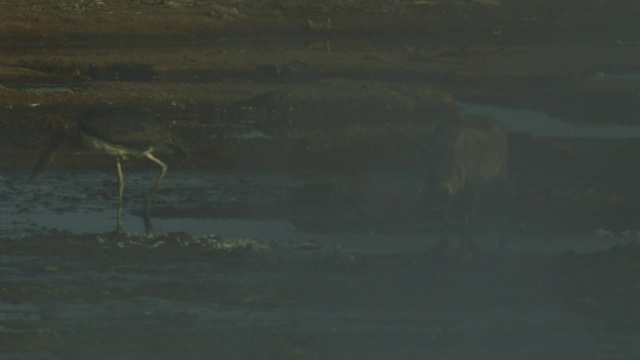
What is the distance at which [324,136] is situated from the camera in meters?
16.7

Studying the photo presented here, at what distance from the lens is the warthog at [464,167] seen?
11.4 metres

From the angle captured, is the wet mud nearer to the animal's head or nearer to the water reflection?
the water reflection

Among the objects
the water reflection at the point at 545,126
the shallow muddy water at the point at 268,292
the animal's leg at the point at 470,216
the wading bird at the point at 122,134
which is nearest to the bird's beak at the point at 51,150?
the wading bird at the point at 122,134

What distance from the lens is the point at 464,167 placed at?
11.6 meters

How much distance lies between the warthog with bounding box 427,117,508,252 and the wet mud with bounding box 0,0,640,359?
243 millimetres

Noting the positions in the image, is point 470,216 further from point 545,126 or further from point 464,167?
point 545,126

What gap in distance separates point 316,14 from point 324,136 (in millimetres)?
18865

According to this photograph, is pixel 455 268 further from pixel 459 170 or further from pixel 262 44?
pixel 262 44

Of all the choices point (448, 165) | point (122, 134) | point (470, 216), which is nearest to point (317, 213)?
point (470, 216)

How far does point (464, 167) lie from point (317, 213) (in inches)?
66.8

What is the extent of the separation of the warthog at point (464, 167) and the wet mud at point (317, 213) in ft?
0.80

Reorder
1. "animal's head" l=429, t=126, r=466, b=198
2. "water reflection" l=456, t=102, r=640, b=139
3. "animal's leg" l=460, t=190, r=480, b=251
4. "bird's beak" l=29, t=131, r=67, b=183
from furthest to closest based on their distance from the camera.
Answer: "water reflection" l=456, t=102, r=640, b=139 < "bird's beak" l=29, t=131, r=67, b=183 < "animal's leg" l=460, t=190, r=480, b=251 < "animal's head" l=429, t=126, r=466, b=198

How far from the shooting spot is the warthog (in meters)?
11.4

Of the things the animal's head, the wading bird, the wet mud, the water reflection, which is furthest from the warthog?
the water reflection
